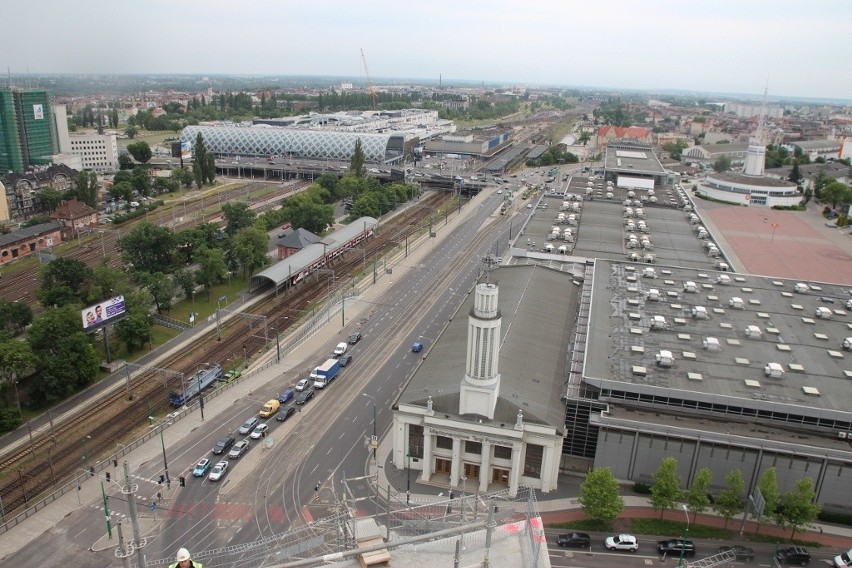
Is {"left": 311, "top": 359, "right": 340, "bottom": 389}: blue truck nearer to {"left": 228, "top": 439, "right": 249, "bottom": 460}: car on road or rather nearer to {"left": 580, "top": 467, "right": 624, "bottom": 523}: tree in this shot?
{"left": 228, "top": 439, "right": 249, "bottom": 460}: car on road

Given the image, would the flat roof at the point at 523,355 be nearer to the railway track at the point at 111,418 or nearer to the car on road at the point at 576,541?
the car on road at the point at 576,541

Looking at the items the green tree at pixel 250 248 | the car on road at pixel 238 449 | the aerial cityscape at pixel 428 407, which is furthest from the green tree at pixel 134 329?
the green tree at pixel 250 248

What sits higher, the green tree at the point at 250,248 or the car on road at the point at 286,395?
the green tree at the point at 250,248

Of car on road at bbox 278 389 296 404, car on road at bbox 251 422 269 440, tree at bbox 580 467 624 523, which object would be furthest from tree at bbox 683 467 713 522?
car on road at bbox 278 389 296 404

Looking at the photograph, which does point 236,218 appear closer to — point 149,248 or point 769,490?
point 149,248

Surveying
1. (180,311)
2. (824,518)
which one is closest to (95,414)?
(180,311)

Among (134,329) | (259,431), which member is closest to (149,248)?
(134,329)
